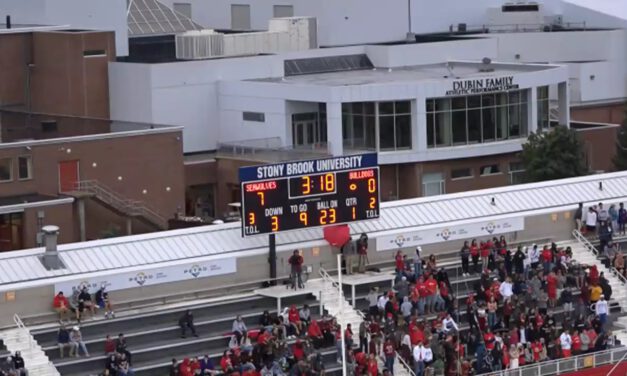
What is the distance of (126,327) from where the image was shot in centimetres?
4862

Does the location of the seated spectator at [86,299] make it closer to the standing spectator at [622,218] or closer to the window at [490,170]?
the standing spectator at [622,218]

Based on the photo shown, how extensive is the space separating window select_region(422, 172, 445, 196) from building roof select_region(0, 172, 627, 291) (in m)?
11.4

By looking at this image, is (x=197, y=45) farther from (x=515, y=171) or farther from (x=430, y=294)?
(x=430, y=294)

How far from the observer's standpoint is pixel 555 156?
6962 centimetres

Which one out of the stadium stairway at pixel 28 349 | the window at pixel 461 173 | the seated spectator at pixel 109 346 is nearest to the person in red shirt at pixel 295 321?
the seated spectator at pixel 109 346

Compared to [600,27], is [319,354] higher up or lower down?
lower down

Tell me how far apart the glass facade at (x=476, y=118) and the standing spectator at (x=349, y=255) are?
61.8ft

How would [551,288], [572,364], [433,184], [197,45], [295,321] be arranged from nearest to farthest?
[295,321] → [572,364] → [551,288] → [433,184] → [197,45]

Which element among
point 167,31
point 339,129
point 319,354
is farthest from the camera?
point 167,31

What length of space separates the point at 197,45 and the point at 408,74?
7769 millimetres

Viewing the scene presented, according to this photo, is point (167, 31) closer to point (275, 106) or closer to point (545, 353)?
point (275, 106)

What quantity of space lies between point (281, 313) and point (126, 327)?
12.1 ft

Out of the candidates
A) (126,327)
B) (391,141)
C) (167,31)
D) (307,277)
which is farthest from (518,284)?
(167,31)

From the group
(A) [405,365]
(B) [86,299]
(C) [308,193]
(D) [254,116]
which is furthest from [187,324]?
(D) [254,116]
